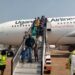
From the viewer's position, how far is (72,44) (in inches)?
1454

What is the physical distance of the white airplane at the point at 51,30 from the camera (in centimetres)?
3494

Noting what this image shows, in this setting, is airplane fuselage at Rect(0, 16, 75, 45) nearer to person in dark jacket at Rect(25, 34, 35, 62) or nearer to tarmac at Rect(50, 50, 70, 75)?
tarmac at Rect(50, 50, 70, 75)

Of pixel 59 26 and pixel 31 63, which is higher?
pixel 59 26

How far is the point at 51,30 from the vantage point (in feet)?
115

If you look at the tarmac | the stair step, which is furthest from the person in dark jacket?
the tarmac

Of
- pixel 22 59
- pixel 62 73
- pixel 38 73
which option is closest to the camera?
pixel 38 73

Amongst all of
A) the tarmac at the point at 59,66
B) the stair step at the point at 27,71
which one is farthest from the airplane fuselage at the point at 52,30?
the stair step at the point at 27,71

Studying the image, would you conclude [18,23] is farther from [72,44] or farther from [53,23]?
[72,44]

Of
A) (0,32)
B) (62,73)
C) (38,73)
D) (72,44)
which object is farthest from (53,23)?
(38,73)

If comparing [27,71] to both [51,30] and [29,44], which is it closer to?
[29,44]

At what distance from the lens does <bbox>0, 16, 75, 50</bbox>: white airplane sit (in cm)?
3494

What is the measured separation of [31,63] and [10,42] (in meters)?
16.6

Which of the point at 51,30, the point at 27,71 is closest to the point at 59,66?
the point at 27,71

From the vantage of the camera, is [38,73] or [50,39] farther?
[50,39]
